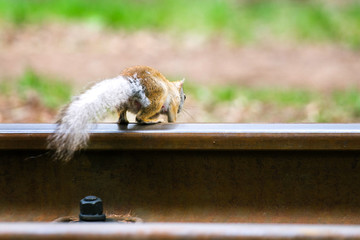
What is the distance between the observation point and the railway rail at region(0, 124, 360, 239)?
246cm

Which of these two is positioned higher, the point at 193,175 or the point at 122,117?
the point at 122,117

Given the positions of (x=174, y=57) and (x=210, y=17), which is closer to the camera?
(x=174, y=57)

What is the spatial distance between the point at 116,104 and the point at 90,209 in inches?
22.2

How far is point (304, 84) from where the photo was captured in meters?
8.50

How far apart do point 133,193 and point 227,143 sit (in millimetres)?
524

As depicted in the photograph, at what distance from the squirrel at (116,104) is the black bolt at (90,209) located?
0.76ft

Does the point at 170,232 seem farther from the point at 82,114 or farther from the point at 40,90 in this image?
the point at 40,90

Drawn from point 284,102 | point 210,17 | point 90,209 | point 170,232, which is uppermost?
point 210,17

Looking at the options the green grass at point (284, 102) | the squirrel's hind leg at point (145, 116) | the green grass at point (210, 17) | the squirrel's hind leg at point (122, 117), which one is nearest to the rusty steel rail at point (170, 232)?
the squirrel's hind leg at point (122, 117)

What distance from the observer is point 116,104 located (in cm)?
257

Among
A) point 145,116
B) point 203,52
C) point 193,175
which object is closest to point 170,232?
point 193,175

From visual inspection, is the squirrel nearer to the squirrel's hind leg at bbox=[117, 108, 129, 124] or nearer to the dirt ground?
the squirrel's hind leg at bbox=[117, 108, 129, 124]

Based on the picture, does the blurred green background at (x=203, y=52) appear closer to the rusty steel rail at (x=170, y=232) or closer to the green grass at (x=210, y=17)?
the green grass at (x=210, y=17)

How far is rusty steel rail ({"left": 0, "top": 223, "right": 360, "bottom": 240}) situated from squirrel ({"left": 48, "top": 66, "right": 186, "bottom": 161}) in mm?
924
